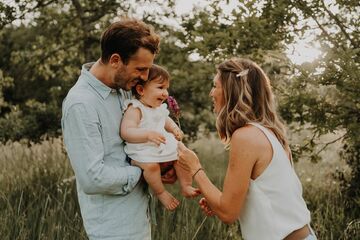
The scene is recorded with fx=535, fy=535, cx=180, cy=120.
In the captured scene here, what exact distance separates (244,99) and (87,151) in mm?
841

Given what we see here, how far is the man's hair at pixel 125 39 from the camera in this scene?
271 centimetres

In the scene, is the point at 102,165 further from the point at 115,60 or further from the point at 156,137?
the point at 115,60

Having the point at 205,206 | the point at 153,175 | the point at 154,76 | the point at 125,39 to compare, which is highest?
the point at 125,39

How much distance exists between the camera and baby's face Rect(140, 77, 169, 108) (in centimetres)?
295

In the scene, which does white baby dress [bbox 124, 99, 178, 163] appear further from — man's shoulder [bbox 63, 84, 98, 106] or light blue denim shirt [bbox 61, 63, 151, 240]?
man's shoulder [bbox 63, 84, 98, 106]

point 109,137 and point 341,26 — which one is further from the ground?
point 109,137

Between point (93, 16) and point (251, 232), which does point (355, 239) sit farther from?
point (93, 16)

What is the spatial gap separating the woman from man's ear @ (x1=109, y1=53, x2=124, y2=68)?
20.3 inches

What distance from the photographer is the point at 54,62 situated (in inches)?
314

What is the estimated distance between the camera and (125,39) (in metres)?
2.71

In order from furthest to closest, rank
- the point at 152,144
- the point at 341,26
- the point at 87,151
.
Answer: the point at 341,26 < the point at 152,144 < the point at 87,151

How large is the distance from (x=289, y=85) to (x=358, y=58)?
825 millimetres

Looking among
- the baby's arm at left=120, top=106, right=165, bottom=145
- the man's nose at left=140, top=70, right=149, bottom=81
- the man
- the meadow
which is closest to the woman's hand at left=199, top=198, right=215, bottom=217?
the man

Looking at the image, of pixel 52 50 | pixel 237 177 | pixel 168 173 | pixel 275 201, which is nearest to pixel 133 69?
pixel 168 173
